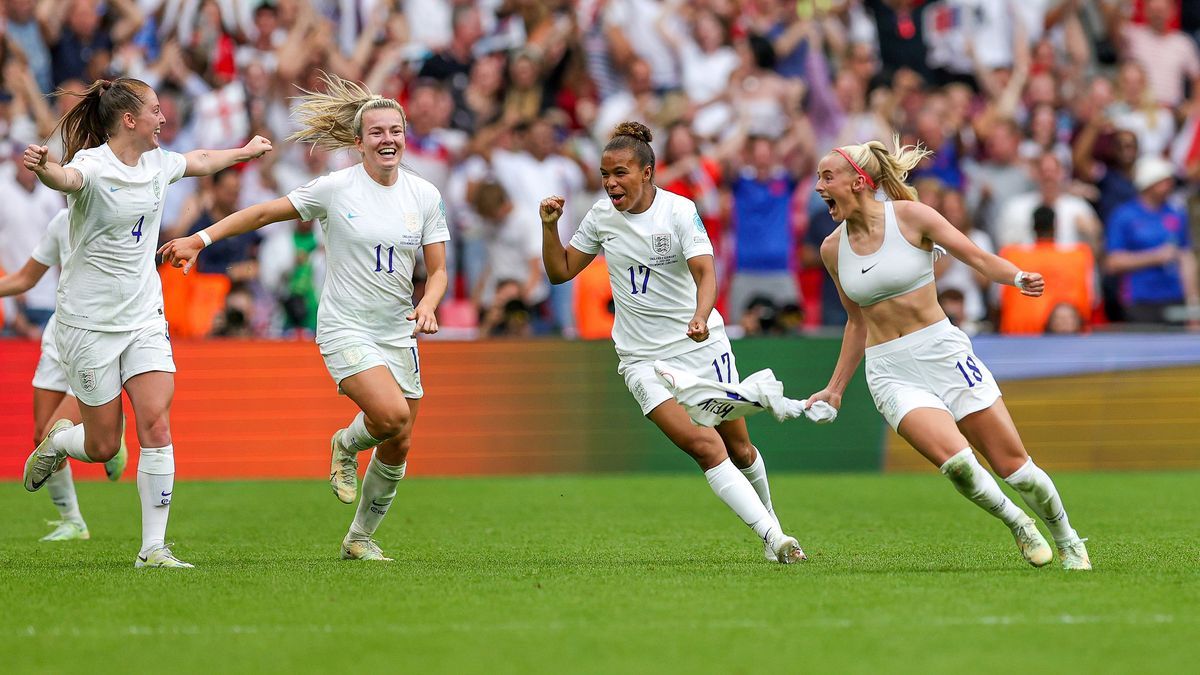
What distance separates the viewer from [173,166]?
9.02m

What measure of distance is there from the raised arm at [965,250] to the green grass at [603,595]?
1.46m

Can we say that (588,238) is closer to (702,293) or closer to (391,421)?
(702,293)

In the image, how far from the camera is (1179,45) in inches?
774

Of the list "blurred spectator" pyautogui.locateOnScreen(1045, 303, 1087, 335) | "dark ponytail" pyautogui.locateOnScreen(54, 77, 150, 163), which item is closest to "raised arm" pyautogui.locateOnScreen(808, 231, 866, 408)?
"dark ponytail" pyautogui.locateOnScreen(54, 77, 150, 163)

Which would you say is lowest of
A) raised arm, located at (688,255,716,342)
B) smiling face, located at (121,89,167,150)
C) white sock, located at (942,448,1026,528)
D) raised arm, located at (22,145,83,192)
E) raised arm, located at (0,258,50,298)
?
white sock, located at (942,448,1026,528)

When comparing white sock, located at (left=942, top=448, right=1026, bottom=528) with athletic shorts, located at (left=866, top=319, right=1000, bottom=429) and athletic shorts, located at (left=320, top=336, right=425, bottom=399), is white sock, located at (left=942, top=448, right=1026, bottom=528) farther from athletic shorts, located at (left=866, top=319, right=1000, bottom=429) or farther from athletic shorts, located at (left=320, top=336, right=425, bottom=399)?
athletic shorts, located at (left=320, top=336, right=425, bottom=399)

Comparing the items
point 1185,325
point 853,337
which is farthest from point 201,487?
point 1185,325

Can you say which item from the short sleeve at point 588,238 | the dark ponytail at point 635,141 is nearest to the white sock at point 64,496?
the short sleeve at point 588,238

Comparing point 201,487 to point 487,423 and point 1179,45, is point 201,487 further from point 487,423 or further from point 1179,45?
point 1179,45

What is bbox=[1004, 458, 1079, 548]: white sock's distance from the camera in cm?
811

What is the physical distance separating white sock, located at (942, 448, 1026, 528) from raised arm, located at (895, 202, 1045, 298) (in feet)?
2.85

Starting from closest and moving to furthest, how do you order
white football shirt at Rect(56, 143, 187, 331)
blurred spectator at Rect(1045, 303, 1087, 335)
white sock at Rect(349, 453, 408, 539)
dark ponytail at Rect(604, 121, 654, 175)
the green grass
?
the green grass, white football shirt at Rect(56, 143, 187, 331), dark ponytail at Rect(604, 121, 654, 175), white sock at Rect(349, 453, 408, 539), blurred spectator at Rect(1045, 303, 1087, 335)

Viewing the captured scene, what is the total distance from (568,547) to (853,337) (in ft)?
7.56

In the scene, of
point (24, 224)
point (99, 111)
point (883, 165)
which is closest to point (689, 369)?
point (883, 165)
